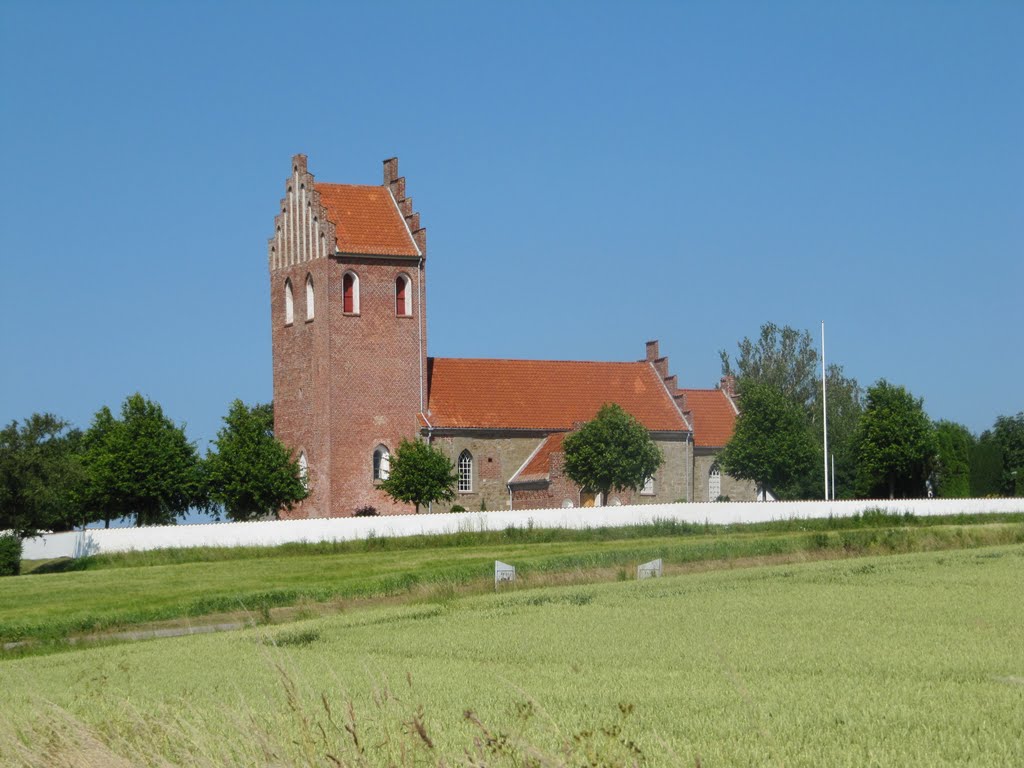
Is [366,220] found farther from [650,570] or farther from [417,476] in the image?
[650,570]

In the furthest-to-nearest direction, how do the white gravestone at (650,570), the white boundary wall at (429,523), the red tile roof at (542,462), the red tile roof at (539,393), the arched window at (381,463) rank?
the red tile roof at (539,393) < the red tile roof at (542,462) < the arched window at (381,463) < the white boundary wall at (429,523) < the white gravestone at (650,570)

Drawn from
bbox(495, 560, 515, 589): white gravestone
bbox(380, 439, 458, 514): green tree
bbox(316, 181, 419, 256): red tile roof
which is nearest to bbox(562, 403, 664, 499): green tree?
bbox(380, 439, 458, 514): green tree

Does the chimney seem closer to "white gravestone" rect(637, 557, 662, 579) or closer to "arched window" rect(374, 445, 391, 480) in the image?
"arched window" rect(374, 445, 391, 480)

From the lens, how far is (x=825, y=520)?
57594 mm

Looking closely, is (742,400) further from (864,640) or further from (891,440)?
(864,640)

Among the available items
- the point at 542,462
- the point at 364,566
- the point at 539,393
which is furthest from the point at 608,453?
the point at 364,566

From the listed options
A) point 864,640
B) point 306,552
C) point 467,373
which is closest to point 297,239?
point 467,373

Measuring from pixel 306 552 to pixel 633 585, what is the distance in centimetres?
2811

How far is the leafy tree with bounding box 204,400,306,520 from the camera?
67.1m

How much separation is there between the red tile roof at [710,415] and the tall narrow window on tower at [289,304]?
75.7ft

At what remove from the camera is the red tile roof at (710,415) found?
8319cm

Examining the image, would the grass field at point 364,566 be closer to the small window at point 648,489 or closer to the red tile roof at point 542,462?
the red tile roof at point 542,462

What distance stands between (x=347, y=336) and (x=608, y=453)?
14.3 metres

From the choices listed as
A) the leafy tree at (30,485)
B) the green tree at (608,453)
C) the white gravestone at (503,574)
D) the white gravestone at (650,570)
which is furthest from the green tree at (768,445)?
the white gravestone at (503,574)
